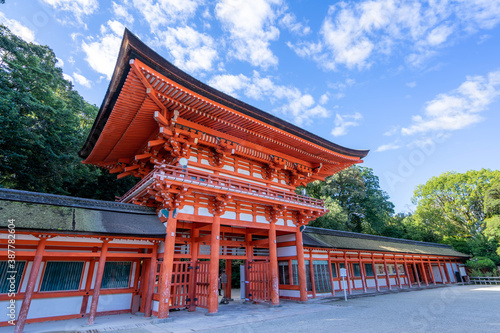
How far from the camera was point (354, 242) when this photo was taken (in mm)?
17922

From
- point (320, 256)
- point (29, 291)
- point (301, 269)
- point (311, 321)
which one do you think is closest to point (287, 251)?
point (301, 269)

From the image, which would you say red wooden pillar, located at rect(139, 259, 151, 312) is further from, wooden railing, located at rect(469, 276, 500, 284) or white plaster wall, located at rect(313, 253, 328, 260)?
wooden railing, located at rect(469, 276, 500, 284)

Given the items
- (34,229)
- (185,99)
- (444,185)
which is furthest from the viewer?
(444,185)

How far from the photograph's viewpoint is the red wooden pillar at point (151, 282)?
29.7ft

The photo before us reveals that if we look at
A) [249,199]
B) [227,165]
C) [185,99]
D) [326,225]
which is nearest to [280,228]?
[249,199]

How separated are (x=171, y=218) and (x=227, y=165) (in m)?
3.82

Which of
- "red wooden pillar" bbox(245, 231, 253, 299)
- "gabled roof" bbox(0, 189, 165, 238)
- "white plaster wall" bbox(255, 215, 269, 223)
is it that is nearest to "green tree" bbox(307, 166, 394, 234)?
"red wooden pillar" bbox(245, 231, 253, 299)

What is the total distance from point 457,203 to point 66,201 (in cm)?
4115

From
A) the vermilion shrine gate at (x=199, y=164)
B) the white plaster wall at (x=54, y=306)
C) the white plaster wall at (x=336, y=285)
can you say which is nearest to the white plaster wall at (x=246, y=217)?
the vermilion shrine gate at (x=199, y=164)

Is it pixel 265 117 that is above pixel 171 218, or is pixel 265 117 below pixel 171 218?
above

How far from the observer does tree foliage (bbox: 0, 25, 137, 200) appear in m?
13.3

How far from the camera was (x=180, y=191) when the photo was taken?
9.21 metres

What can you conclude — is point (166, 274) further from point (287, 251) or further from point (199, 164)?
point (287, 251)

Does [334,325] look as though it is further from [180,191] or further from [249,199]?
[180,191]
